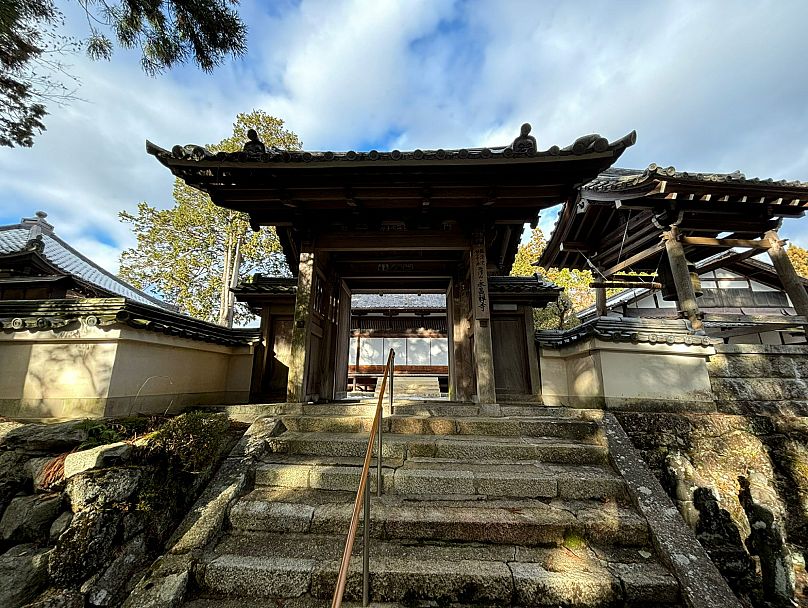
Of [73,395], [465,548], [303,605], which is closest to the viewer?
[303,605]

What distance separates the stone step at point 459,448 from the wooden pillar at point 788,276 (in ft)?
19.8

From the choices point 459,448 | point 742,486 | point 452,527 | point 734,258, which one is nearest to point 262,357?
point 459,448

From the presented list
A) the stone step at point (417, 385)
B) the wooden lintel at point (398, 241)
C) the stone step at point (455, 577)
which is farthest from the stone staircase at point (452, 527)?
the stone step at point (417, 385)

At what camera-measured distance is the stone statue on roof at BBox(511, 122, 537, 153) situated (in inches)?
189

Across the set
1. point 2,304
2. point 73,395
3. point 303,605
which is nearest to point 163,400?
point 73,395

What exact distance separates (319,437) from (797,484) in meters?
6.11

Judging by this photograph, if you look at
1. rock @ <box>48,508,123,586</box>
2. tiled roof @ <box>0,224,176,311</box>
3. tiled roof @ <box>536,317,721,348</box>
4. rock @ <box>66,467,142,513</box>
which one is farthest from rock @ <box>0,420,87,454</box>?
tiled roof @ <box>0,224,176,311</box>

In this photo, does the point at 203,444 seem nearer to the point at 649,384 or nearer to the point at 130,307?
the point at 130,307

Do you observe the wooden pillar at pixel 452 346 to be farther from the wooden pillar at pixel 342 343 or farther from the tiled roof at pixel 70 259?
the tiled roof at pixel 70 259

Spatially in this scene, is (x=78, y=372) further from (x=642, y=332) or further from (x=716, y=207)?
(x=716, y=207)

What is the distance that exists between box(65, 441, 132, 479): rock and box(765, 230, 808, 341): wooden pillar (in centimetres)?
1064

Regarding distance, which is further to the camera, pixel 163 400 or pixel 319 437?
pixel 163 400

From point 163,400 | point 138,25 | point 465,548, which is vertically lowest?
point 465,548

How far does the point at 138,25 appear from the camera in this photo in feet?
17.7
